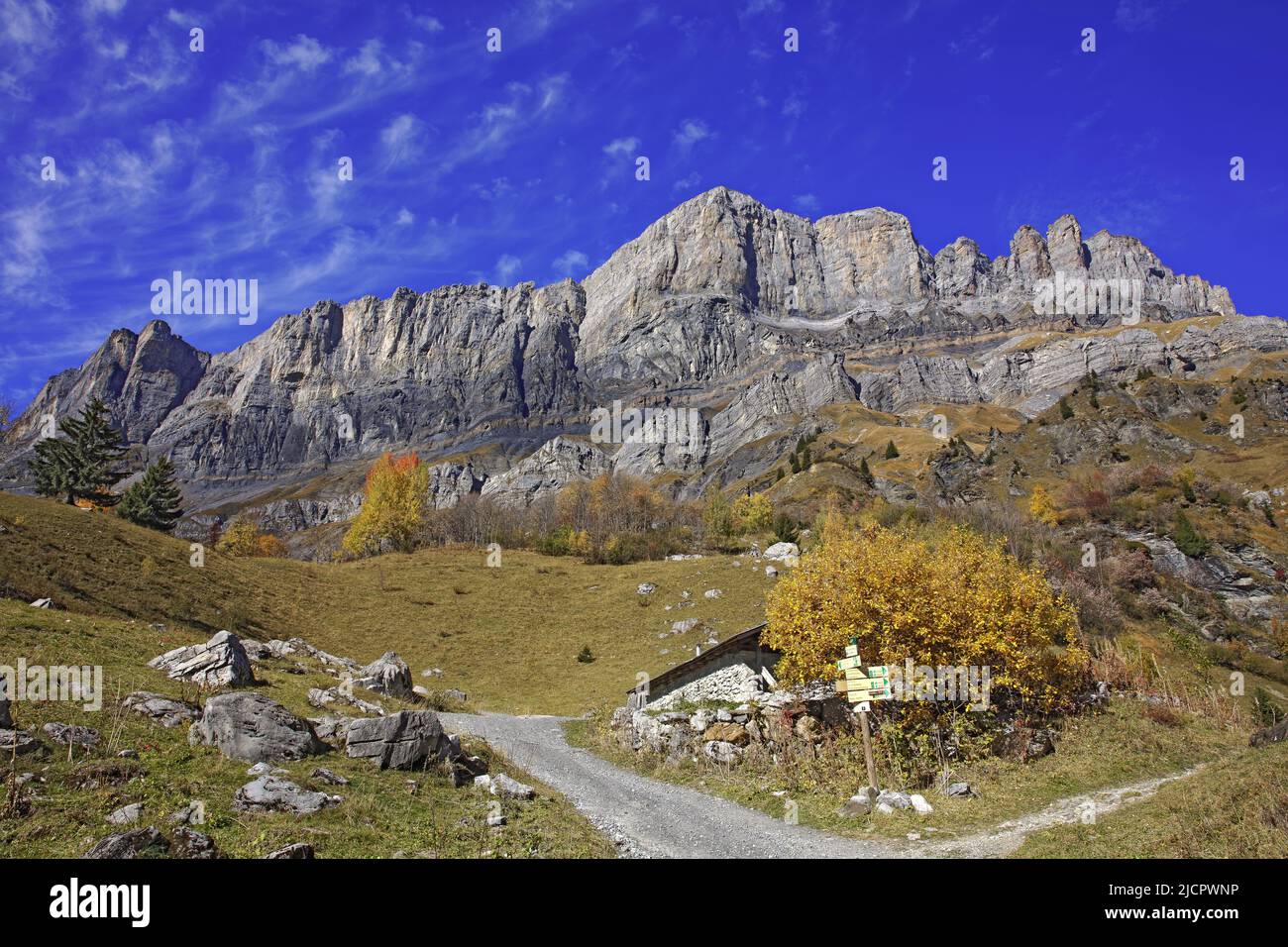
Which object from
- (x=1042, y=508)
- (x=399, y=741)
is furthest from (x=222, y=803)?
(x=1042, y=508)

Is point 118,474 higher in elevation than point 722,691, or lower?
higher

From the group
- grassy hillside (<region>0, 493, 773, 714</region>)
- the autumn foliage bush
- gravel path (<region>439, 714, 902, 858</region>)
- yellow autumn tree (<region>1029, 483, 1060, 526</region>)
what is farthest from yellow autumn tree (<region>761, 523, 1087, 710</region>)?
the autumn foliage bush

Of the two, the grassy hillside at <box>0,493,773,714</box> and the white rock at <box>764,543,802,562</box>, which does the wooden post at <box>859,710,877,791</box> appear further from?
the white rock at <box>764,543,802,562</box>

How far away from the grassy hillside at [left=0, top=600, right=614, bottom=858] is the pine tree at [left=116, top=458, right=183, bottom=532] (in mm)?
73323

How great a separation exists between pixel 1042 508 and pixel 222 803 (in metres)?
104

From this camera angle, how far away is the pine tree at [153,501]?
263ft

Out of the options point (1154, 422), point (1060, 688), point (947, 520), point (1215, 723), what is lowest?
point (1215, 723)

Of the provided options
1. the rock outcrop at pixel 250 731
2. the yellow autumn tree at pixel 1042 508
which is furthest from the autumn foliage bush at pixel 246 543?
the yellow autumn tree at pixel 1042 508

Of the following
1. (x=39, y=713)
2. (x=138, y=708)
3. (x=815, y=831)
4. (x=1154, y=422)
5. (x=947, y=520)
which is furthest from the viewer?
(x=1154, y=422)

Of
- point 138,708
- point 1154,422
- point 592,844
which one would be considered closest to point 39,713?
point 138,708

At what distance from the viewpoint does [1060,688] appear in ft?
91.1

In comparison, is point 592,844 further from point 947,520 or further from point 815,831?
point 947,520
